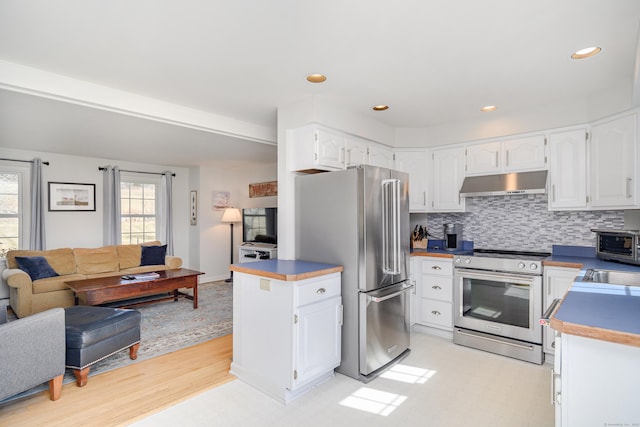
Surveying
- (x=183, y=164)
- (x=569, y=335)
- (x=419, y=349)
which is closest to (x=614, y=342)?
(x=569, y=335)

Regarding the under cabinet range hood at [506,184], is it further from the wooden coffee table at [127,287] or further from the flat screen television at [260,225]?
the wooden coffee table at [127,287]

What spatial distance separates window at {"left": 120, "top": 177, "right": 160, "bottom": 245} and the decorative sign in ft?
6.04

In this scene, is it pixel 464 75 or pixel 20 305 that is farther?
pixel 20 305

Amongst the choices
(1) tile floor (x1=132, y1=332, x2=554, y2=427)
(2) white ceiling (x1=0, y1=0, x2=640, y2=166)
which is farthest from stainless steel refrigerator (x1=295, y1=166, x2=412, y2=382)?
(2) white ceiling (x1=0, y1=0, x2=640, y2=166)

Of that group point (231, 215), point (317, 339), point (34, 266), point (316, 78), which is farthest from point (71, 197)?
point (317, 339)

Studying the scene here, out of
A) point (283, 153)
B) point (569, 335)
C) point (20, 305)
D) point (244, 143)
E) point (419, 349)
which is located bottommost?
point (419, 349)

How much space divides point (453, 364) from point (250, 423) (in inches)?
73.4

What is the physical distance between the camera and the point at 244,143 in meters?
4.50

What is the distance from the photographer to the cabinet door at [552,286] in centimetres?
289

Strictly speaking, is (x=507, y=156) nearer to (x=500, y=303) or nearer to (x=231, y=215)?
(x=500, y=303)

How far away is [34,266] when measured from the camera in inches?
172

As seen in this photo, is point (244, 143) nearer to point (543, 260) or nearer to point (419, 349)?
point (419, 349)

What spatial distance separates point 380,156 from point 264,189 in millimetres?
3268

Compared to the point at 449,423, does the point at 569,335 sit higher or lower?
higher
